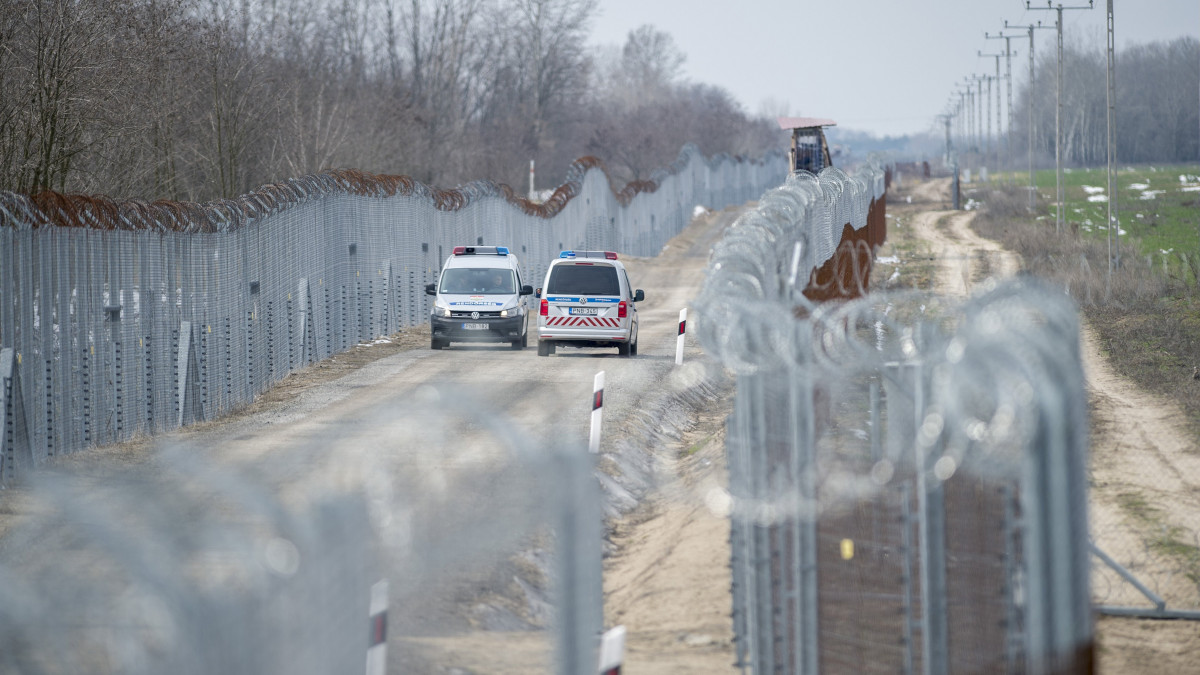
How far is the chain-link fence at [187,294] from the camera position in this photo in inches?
561

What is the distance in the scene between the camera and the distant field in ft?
169

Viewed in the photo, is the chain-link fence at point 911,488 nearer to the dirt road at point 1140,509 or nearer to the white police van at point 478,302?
the dirt road at point 1140,509

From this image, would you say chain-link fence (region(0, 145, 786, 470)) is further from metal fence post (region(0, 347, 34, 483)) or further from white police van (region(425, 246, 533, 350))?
white police van (region(425, 246, 533, 350))

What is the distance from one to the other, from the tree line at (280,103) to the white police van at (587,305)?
7.97m

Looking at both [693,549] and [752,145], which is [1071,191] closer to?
[752,145]

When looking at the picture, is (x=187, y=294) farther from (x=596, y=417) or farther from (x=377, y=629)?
(x=377, y=629)

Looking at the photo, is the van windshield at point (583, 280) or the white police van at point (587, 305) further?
the van windshield at point (583, 280)

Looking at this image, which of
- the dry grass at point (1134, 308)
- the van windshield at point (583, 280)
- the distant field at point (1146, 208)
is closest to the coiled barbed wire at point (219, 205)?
the van windshield at point (583, 280)

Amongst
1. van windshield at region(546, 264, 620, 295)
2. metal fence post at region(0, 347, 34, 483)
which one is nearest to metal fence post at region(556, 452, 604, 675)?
metal fence post at region(0, 347, 34, 483)

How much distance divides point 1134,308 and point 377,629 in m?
24.9

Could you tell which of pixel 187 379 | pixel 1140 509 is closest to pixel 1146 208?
pixel 187 379

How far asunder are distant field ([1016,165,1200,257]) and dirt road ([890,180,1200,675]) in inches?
1081

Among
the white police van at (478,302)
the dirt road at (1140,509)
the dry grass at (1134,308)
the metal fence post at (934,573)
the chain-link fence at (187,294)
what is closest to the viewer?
the metal fence post at (934,573)

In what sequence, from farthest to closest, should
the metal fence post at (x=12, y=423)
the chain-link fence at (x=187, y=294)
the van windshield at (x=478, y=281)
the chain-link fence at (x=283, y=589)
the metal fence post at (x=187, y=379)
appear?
the van windshield at (x=478, y=281) → the metal fence post at (x=187, y=379) → the chain-link fence at (x=187, y=294) → the metal fence post at (x=12, y=423) → the chain-link fence at (x=283, y=589)
